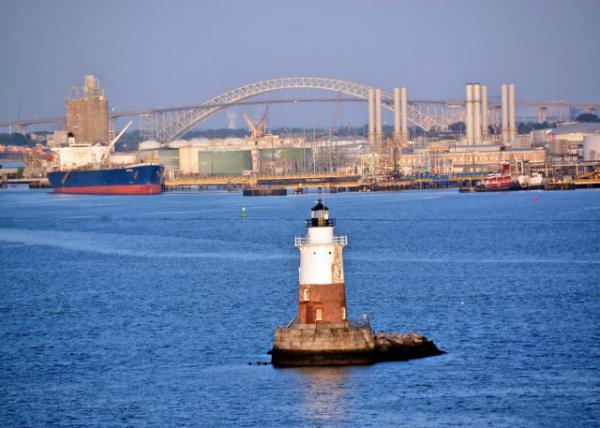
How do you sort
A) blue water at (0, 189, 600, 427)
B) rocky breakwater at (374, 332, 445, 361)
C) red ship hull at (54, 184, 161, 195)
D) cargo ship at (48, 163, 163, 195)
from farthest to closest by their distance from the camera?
red ship hull at (54, 184, 161, 195) < cargo ship at (48, 163, 163, 195) < rocky breakwater at (374, 332, 445, 361) < blue water at (0, 189, 600, 427)

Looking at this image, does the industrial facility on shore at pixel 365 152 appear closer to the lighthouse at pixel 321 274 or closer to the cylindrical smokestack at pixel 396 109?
the cylindrical smokestack at pixel 396 109

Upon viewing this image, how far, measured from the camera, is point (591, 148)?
139 metres

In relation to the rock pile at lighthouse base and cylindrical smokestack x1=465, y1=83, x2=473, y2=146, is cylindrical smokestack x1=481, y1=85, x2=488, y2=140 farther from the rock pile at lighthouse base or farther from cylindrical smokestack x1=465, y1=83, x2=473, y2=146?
the rock pile at lighthouse base

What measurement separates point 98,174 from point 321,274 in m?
108

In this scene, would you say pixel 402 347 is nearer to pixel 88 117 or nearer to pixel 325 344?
pixel 325 344

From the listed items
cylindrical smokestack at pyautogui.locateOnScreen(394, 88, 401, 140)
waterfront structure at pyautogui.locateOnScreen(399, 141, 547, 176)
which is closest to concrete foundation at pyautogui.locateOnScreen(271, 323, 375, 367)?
waterfront structure at pyautogui.locateOnScreen(399, 141, 547, 176)

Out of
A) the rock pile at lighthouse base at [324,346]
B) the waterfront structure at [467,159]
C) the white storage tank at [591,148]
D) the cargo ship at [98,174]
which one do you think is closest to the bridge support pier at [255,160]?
the waterfront structure at [467,159]

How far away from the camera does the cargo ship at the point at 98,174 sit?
128000 millimetres

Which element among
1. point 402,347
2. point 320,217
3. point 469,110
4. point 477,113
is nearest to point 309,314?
point 320,217

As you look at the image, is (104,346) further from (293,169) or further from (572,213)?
(293,169)

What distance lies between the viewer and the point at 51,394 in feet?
83.7

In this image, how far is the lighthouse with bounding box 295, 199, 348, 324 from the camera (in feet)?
83.3

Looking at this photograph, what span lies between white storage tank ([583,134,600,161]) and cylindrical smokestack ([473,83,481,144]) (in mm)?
15560

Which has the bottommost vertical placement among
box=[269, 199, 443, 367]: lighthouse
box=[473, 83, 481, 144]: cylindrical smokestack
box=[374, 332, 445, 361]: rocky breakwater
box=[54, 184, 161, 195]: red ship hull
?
box=[54, 184, 161, 195]: red ship hull
